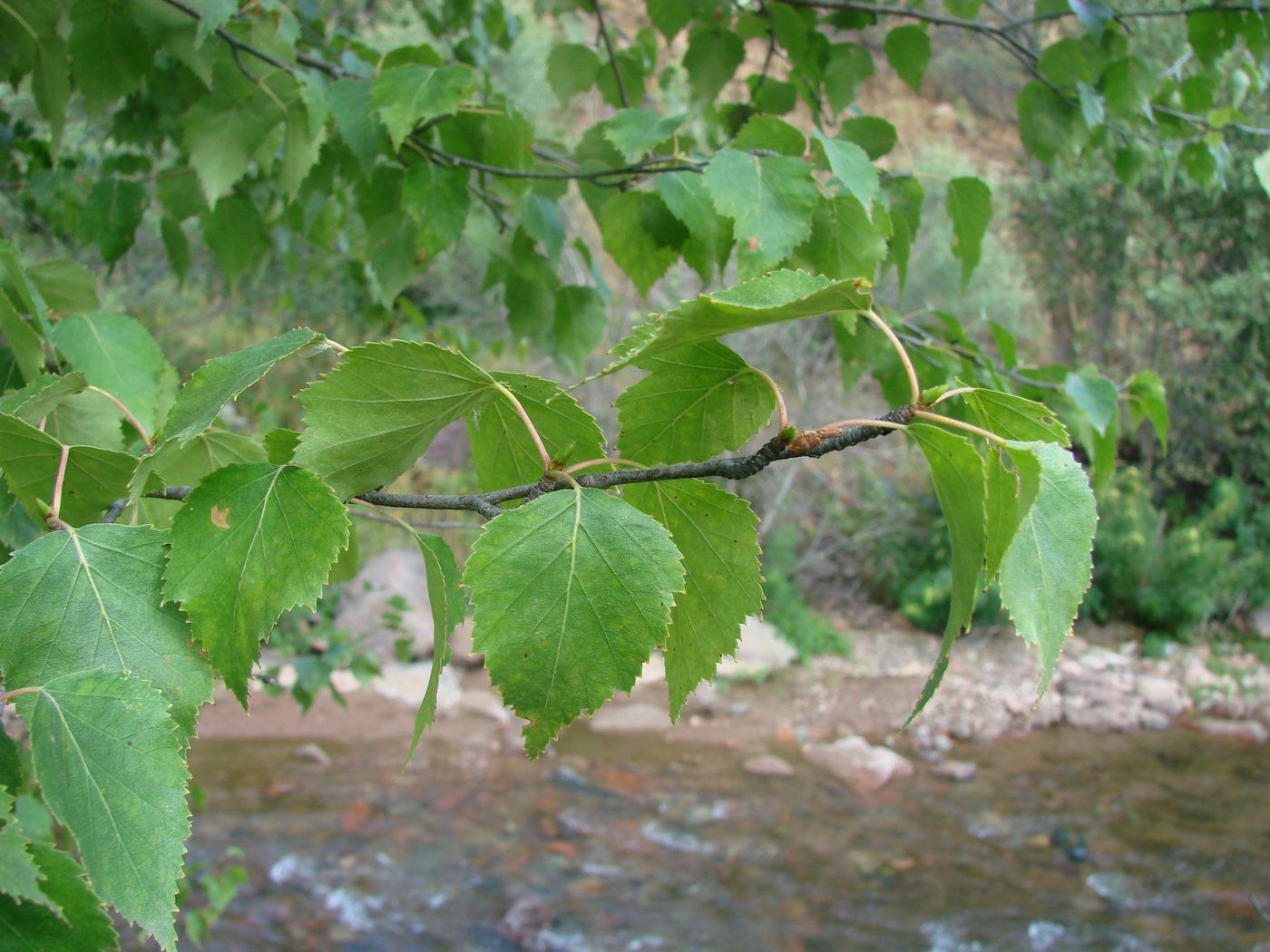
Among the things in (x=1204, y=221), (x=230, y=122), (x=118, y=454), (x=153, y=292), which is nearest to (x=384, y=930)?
(x=230, y=122)

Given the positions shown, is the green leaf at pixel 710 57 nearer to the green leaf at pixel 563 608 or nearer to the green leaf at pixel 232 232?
the green leaf at pixel 232 232

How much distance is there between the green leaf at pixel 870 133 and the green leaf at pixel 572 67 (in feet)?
2.11

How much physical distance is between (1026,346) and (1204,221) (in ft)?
11.4

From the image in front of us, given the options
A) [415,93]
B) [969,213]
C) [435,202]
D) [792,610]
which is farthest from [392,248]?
[792,610]

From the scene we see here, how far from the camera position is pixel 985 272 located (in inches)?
379

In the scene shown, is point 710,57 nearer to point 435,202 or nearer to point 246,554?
point 435,202

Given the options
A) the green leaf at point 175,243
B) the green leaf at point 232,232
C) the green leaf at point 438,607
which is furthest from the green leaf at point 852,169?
the green leaf at point 175,243

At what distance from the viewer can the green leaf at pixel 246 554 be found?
46cm

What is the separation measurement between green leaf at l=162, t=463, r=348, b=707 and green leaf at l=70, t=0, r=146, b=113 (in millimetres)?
893

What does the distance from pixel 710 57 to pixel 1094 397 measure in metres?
0.81

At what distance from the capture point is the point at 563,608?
44 centimetres

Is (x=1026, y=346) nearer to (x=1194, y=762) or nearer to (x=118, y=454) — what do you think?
(x=1194, y=762)

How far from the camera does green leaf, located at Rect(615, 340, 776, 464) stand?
1.78ft

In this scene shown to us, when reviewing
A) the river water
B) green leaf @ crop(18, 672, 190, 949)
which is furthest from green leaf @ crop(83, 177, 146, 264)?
the river water
